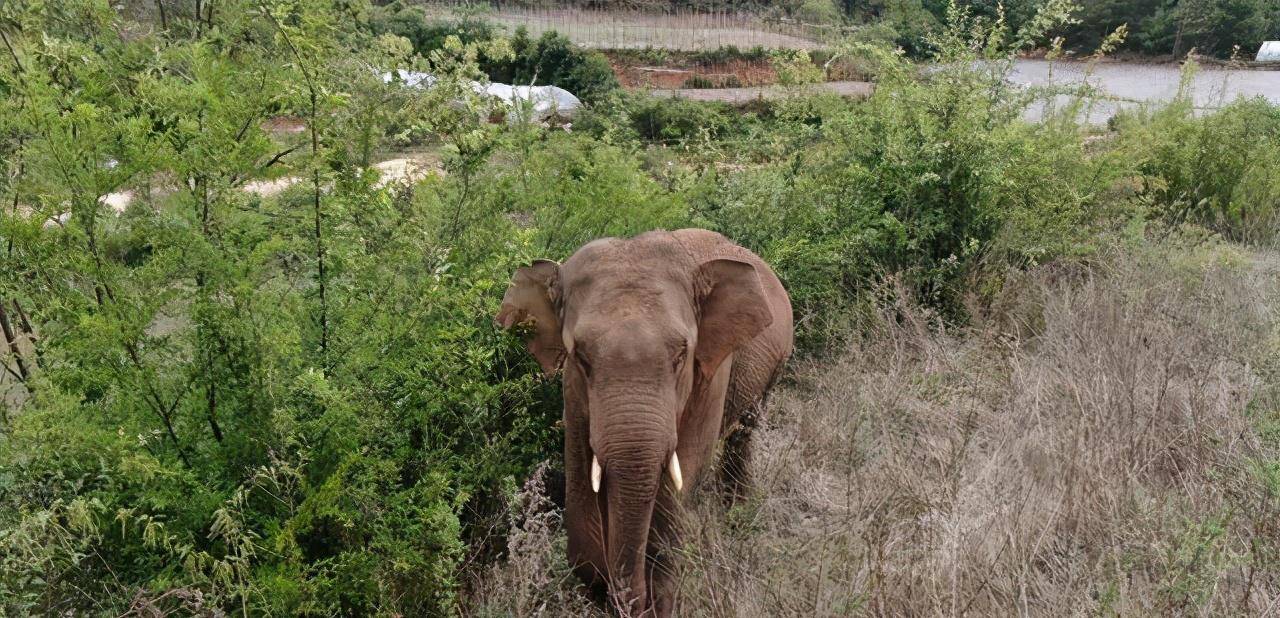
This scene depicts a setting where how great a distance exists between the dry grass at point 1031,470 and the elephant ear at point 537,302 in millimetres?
1320

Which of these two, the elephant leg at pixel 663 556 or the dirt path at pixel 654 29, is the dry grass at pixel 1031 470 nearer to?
the elephant leg at pixel 663 556

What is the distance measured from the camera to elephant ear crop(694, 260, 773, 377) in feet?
16.9

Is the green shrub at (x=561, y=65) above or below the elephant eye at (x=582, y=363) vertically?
below

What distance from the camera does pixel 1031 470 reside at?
561 centimetres

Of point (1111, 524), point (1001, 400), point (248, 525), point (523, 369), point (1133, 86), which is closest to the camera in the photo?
point (248, 525)

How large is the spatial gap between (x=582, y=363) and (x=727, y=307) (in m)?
0.96

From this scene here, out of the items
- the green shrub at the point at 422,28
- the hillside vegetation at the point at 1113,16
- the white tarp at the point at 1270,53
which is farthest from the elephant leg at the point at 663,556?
the white tarp at the point at 1270,53

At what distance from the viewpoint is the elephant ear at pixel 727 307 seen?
5156mm

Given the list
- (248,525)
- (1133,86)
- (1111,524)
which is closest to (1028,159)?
(1111,524)

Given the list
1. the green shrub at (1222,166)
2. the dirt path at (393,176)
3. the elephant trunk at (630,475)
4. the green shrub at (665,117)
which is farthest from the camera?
the green shrub at (665,117)

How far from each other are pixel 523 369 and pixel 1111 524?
341cm

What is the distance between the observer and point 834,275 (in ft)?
30.7

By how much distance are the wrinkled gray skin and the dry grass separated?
1.11 ft

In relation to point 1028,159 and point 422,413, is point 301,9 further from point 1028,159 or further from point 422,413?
point 1028,159
